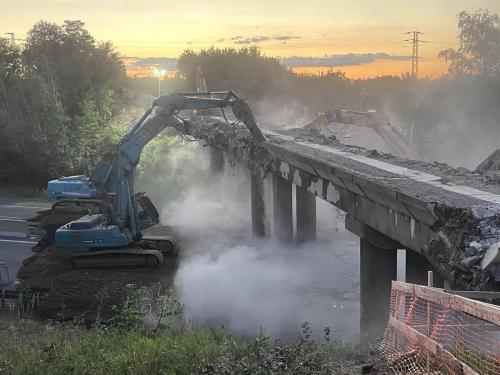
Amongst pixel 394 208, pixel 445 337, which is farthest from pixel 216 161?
pixel 445 337

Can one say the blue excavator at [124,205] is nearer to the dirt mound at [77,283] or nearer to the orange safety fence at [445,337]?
the dirt mound at [77,283]

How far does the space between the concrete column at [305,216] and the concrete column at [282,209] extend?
12.1 inches

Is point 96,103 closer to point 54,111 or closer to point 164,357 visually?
point 54,111

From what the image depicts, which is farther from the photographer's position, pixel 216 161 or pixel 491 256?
pixel 216 161

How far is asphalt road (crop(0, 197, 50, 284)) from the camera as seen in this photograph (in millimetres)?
18688

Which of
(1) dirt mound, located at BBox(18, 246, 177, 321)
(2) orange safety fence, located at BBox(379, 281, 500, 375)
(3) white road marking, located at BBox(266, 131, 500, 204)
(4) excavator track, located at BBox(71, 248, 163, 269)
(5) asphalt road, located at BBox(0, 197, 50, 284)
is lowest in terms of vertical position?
(5) asphalt road, located at BBox(0, 197, 50, 284)

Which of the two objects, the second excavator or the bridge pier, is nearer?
the bridge pier

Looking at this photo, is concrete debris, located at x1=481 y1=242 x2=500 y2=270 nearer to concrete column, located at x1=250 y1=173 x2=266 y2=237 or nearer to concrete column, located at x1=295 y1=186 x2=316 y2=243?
concrete column, located at x1=295 y1=186 x2=316 y2=243

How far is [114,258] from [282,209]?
5.94 m

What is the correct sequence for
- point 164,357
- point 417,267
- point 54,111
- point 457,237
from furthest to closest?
point 54,111
point 417,267
point 457,237
point 164,357

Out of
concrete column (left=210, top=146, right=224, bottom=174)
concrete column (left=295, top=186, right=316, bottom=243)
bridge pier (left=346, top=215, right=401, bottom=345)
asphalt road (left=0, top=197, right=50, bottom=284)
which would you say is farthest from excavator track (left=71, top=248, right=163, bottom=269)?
concrete column (left=210, top=146, right=224, bottom=174)

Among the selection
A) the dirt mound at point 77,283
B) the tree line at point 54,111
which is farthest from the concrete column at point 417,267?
the tree line at point 54,111

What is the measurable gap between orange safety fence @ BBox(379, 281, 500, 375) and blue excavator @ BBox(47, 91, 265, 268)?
12.4 meters

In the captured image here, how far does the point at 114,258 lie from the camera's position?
17.5 m
